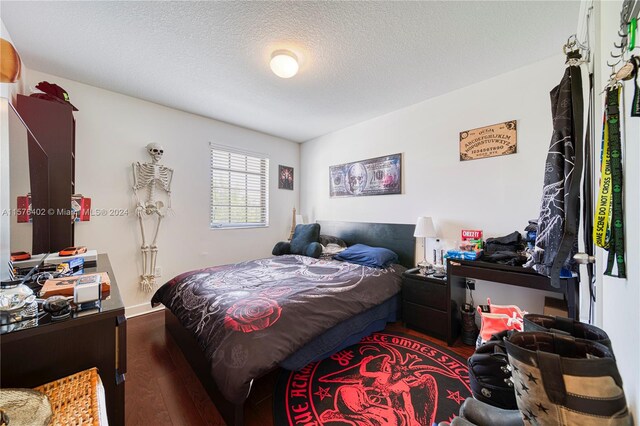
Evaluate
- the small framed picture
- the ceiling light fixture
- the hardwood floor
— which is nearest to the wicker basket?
the hardwood floor

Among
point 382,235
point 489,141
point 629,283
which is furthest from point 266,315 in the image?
point 489,141

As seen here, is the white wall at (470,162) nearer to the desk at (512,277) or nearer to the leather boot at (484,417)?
the desk at (512,277)

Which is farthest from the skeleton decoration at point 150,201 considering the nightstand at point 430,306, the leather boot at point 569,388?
the leather boot at point 569,388

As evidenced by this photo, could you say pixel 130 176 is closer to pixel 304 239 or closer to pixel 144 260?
pixel 144 260

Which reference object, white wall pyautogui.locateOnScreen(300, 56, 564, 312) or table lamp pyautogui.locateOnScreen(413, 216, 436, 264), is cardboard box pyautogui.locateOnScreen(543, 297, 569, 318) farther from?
table lamp pyautogui.locateOnScreen(413, 216, 436, 264)

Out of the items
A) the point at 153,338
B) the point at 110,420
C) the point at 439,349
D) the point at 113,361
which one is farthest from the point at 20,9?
the point at 439,349

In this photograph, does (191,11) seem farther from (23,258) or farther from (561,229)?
(561,229)

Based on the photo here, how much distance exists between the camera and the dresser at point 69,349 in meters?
0.81

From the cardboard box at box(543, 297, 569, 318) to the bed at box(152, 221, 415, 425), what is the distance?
1.18 meters

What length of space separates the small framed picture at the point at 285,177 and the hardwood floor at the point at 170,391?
2756mm

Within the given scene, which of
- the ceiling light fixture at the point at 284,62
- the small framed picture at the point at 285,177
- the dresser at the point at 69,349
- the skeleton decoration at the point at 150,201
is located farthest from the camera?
the small framed picture at the point at 285,177

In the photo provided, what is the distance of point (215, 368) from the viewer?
1363 millimetres

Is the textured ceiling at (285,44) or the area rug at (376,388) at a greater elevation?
the textured ceiling at (285,44)

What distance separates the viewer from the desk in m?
1.57
